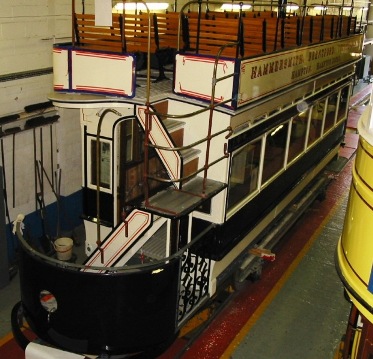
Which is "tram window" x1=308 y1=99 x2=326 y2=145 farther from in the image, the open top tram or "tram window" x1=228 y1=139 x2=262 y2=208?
"tram window" x1=228 y1=139 x2=262 y2=208

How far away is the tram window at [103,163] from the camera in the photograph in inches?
242

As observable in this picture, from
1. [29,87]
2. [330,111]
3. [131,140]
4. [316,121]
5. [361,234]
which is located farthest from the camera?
[330,111]

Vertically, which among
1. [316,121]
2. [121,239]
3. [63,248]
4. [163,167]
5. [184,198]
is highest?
[316,121]

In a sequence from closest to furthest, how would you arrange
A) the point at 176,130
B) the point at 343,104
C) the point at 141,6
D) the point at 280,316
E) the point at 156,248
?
the point at 176,130
the point at 156,248
the point at 280,316
the point at 141,6
the point at 343,104

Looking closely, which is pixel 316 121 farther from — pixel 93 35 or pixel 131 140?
pixel 93 35

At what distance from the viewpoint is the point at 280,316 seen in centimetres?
679

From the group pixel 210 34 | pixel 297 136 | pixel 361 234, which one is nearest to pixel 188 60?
pixel 210 34

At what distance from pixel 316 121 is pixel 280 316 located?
148 inches

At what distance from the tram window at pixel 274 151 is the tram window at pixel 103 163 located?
2104 mm

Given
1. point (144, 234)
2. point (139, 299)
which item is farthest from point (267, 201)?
point (139, 299)

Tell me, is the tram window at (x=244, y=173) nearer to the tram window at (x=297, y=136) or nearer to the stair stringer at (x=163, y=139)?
the stair stringer at (x=163, y=139)

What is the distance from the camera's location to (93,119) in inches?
235

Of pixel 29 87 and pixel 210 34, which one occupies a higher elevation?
pixel 210 34

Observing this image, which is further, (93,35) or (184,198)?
(93,35)
